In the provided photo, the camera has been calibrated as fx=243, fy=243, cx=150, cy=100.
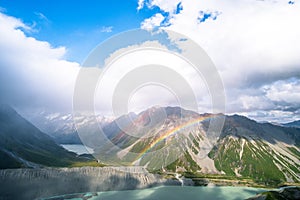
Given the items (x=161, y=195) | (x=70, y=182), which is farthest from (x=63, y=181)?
(x=161, y=195)

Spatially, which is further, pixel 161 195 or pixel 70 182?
pixel 70 182

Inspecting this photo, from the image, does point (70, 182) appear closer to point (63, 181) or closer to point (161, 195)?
point (63, 181)

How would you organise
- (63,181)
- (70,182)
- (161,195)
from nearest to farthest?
(161,195)
(63,181)
(70,182)

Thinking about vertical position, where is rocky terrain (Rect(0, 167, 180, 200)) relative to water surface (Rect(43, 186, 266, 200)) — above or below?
above

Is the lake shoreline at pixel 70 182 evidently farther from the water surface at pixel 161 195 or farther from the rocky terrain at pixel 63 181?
the water surface at pixel 161 195

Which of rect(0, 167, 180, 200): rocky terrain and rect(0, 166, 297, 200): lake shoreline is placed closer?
rect(0, 167, 180, 200): rocky terrain

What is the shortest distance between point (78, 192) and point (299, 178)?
172921mm

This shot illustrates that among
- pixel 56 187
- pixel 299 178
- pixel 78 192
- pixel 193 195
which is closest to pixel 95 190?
pixel 78 192

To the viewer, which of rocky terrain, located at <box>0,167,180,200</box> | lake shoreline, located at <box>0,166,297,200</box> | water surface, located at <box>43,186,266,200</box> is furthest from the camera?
water surface, located at <box>43,186,266,200</box>

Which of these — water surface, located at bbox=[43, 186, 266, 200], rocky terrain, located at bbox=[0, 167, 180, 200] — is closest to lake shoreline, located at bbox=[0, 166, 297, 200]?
rocky terrain, located at bbox=[0, 167, 180, 200]

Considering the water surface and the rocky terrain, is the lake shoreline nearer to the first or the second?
the rocky terrain

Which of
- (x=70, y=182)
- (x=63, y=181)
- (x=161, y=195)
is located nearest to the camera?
(x=161, y=195)

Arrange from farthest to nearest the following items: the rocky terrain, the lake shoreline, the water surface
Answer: the water surface, the lake shoreline, the rocky terrain

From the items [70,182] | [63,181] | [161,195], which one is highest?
[63,181]
